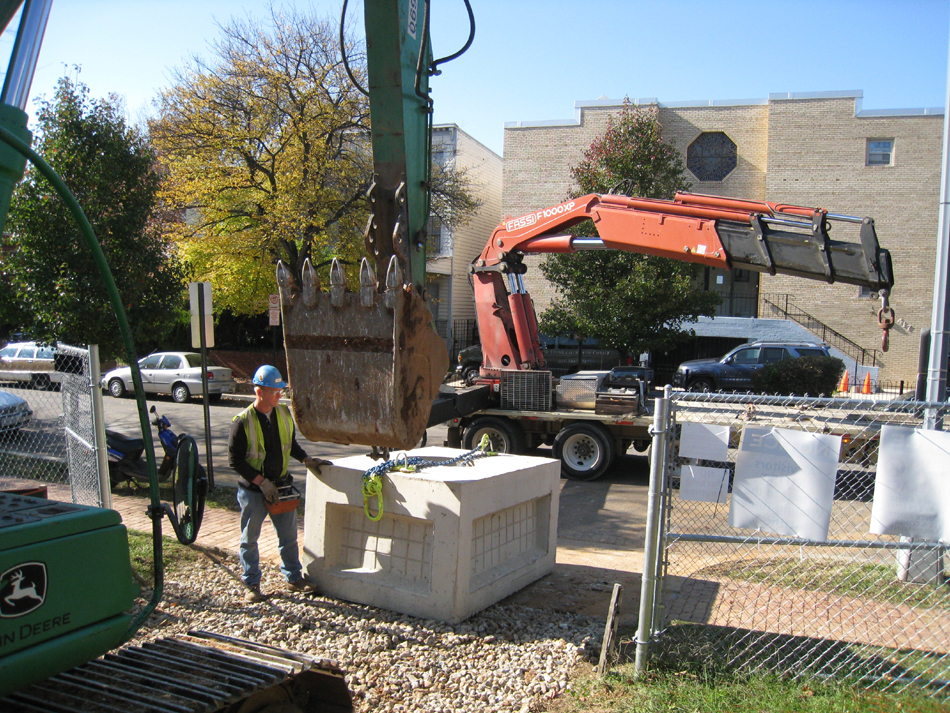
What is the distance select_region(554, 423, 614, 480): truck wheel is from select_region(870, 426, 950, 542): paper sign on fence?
6.94 meters

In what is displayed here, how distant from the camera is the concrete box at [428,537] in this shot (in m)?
5.29

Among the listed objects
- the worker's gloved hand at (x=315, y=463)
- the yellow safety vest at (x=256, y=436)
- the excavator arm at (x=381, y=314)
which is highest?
the excavator arm at (x=381, y=314)

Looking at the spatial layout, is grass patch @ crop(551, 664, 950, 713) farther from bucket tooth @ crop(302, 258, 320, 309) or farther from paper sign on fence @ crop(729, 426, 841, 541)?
bucket tooth @ crop(302, 258, 320, 309)

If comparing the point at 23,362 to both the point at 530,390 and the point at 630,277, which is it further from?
the point at 630,277

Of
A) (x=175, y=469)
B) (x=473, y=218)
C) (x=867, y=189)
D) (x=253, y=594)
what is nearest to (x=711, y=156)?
(x=867, y=189)

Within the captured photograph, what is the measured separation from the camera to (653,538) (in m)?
4.48

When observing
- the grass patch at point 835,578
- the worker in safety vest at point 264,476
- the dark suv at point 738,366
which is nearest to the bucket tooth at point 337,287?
the worker in safety vest at point 264,476

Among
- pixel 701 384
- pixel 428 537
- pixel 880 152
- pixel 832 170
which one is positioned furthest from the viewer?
pixel 832 170

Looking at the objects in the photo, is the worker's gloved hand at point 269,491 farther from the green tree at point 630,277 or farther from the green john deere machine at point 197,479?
the green tree at point 630,277

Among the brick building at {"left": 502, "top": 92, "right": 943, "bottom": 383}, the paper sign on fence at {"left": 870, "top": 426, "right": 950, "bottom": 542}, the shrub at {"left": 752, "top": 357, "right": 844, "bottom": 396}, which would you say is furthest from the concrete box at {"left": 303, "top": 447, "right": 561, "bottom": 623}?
the brick building at {"left": 502, "top": 92, "right": 943, "bottom": 383}

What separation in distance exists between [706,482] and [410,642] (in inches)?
90.2

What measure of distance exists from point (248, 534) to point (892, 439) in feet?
15.0

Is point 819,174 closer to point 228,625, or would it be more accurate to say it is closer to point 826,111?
point 826,111

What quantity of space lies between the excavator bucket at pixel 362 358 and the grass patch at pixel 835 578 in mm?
3325
